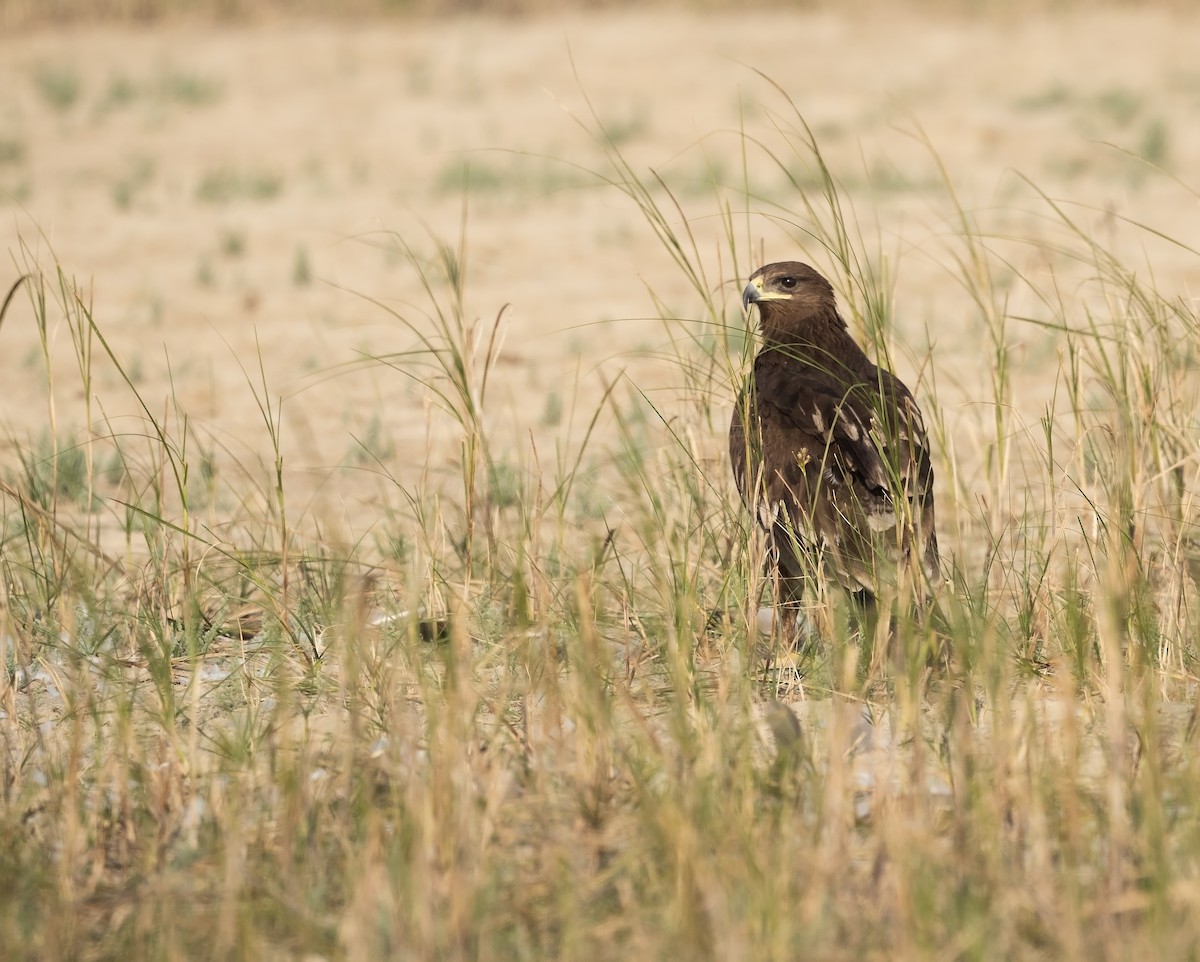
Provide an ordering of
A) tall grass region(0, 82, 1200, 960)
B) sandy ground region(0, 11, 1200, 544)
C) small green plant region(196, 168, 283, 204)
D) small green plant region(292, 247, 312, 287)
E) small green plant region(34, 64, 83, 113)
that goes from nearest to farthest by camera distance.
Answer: tall grass region(0, 82, 1200, 960), sandy ground region(0, 11, 1200, 544), small green plant region(292, 247, 312, 287), small green plant region(196, 168, 283, 204), small green plant region(34, 64, 83, 113)

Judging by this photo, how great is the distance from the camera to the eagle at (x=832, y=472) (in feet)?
13.4

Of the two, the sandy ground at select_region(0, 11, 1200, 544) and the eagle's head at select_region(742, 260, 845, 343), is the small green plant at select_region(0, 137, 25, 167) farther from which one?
the eagle's head at select_region(742, 260, 845, 343)

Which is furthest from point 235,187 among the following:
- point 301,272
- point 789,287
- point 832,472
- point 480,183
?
point 832,472

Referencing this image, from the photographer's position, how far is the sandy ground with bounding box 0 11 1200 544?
730 cm

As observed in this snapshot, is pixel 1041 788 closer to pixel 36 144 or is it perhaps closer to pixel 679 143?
pixel 679 143

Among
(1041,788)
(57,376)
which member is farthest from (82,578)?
(57,376)

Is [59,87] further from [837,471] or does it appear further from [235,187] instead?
[837,471]

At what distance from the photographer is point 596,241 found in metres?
10.1

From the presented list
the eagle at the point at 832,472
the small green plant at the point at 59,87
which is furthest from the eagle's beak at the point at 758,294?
the small green plant at the point at 59,87

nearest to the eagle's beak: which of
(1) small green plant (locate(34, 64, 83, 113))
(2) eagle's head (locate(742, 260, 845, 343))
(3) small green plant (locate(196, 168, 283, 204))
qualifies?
(2) eagle's head (locate(742, 260, 845, 343))

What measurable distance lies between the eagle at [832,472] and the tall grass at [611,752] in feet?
0.40

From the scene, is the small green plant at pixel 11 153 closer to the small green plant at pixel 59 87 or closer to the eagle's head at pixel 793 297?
the small green plant at pixel 59 87

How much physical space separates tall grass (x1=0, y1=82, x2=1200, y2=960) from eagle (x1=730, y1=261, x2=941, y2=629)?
123 millimetres

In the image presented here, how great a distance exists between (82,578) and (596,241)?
22.9 feet
